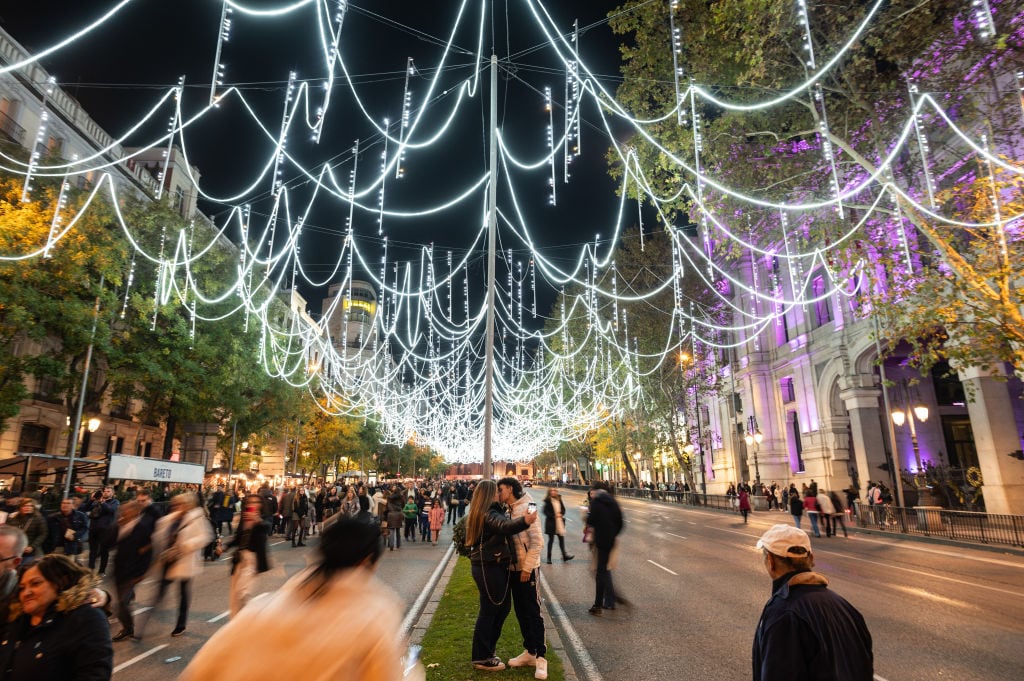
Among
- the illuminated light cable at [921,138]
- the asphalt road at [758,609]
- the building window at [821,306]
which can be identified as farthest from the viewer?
the building window at [821,306]

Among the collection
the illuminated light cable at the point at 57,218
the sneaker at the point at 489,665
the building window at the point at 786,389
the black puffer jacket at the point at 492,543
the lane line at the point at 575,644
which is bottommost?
the lane line at the point at 575,644

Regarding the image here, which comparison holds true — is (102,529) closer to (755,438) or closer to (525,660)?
(525,660)

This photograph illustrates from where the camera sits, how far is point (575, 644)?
7.25 meters

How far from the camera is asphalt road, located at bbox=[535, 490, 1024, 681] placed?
20.8 ft

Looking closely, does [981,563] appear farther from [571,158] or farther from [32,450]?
[32,450]

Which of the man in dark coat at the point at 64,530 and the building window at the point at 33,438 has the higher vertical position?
the building window at the point at 33,438

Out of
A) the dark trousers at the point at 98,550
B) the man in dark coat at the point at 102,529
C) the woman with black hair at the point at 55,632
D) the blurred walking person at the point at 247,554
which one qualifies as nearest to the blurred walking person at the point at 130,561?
the blurred walking person at the point at 247,554

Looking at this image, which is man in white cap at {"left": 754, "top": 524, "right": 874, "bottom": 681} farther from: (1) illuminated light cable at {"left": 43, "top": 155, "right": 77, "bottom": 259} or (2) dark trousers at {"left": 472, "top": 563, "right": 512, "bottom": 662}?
(1) illuminated light cable at {"left": 43, "top": 155, "right": 77, "bottom": 259}

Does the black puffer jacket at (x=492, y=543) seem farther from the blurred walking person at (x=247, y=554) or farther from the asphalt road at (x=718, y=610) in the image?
the blurred walking person at (x=247, y=554)

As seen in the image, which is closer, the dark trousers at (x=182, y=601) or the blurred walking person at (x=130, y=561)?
the blurred walking person at (x=130, y=561)

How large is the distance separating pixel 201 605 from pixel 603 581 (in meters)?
7.13

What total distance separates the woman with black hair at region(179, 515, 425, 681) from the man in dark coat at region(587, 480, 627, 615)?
286 inches

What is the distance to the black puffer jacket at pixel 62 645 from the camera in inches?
A: 114

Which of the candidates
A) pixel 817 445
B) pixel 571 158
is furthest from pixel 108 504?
pixel 817 445
